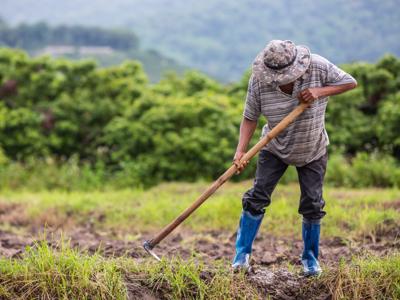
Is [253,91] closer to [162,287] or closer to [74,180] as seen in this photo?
[162,287]

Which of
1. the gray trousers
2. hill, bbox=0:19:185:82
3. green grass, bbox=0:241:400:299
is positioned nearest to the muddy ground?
green grass, bbox=0:241:400:299

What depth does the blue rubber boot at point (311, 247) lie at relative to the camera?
4.39 meters

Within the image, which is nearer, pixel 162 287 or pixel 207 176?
pixel 162 287

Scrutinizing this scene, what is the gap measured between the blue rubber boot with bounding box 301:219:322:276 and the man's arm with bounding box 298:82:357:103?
95cm

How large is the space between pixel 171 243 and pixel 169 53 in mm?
68801

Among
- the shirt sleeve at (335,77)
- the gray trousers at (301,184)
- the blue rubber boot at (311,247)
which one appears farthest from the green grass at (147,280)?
the shirt sleeve at (335,77)

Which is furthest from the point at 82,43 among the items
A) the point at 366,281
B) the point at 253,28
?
the point at 366,281

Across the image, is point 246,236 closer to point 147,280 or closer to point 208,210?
point 147,280

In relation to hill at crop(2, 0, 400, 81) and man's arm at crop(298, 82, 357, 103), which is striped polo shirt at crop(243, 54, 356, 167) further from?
hill at crop(2, 0, 400, 81)

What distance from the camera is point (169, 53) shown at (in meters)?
74.2

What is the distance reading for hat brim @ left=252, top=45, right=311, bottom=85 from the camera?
153 inches

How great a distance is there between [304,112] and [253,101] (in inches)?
14.5

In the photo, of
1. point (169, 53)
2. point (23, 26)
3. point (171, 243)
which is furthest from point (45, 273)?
point (169, 53)

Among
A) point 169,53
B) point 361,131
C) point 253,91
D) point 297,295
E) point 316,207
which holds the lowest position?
point 169,53
